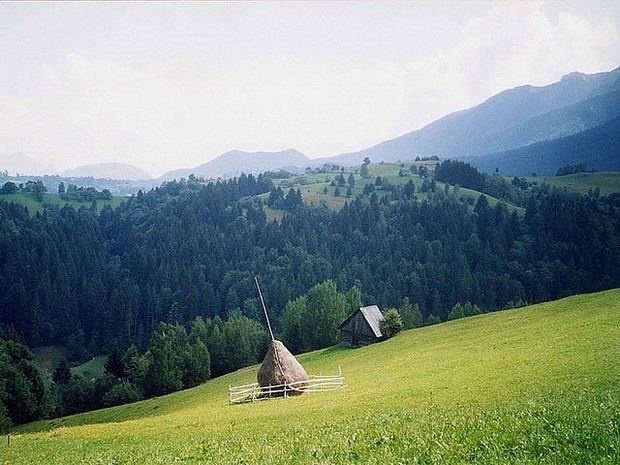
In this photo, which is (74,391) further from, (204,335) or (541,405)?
(541,405)

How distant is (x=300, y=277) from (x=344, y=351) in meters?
90.3

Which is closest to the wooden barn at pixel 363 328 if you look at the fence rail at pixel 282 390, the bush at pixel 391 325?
the bush at pixel 391 325

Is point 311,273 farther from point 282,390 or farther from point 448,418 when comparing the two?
point 448,418

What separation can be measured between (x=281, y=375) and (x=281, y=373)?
0.60 ft

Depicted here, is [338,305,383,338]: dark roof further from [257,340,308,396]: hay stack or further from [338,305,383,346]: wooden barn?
[257,340,308,396]: hay stack

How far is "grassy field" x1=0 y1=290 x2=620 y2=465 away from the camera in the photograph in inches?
503

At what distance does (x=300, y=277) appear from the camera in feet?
545

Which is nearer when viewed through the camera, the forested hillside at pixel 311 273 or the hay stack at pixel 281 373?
the hay stack at pixel 281 373

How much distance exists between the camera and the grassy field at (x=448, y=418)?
12.8 meters

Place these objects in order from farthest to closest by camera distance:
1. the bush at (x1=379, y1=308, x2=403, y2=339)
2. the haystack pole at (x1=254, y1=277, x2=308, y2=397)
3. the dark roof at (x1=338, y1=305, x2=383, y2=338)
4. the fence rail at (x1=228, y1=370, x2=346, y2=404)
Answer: the dark roof at (x1=338, y1=305, x2=383, y2=338) → the bush at (x1=379, y1=308, x2=403, y2=339) → the haystack pole at (x1=254, y1=277, x2=308, y2=397) → the fence rail at (x1=228, y1=370, x2=346, y2=404)

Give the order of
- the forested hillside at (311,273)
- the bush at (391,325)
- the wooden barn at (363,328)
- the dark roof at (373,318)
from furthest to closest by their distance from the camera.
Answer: the forested hillside at (311,273) → the wooden barn at (363,328) → the dark roof at (373,318) → the bush at (391,325)

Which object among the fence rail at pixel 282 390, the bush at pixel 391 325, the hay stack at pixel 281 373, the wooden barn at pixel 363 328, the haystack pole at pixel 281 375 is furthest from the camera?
the wooden barn at pixel 363 328

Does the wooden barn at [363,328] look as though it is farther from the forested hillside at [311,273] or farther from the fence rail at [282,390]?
the forested hillside at [311,273]

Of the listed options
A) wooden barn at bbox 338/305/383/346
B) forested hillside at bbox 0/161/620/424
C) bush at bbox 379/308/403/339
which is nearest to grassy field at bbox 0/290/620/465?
bush at bbox 379/308/403/339
